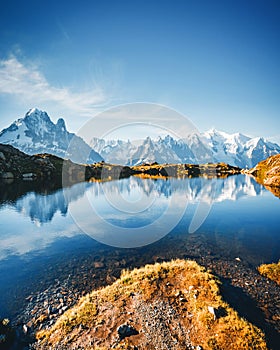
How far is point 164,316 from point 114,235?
22221mm

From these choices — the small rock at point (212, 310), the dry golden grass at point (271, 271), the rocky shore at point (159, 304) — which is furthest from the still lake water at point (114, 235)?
the small rock at point (212, 310)

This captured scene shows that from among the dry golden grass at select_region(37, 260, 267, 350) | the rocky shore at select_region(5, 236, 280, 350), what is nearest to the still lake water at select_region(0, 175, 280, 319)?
the rocky shore at select_region(5, 236, 280, 350)

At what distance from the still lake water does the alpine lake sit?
0.34ft

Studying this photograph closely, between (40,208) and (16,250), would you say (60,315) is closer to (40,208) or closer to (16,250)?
(16,250)

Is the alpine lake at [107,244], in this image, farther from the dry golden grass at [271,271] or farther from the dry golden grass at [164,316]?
the dry golden grass at [164,316]

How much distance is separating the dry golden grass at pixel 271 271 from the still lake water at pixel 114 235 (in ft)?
5.64

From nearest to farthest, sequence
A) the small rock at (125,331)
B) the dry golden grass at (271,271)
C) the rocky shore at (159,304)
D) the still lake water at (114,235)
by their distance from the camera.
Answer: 1. the small rock at (125,331)
2. the rocky shore at (159,304)
3. the dry golden grass at (271,271)
4. the still lake water at (114,235)

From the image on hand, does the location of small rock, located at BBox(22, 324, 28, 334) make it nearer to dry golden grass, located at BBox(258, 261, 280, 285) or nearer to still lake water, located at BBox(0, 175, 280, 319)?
still lake water, located at BBox(0, 175, 280, 319)

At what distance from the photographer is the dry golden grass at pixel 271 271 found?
21.6 metres

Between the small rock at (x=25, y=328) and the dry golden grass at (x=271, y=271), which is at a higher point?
the dry golden grass at (x=271, y=271)

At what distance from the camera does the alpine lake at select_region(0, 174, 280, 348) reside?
20133 millimetres

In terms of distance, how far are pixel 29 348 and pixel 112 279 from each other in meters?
9.44

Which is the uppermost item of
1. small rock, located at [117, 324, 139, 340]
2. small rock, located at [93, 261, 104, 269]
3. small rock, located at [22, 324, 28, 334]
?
small rock, located at [117, 324, 139, 340]

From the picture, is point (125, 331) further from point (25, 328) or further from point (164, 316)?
point (25, 328)
